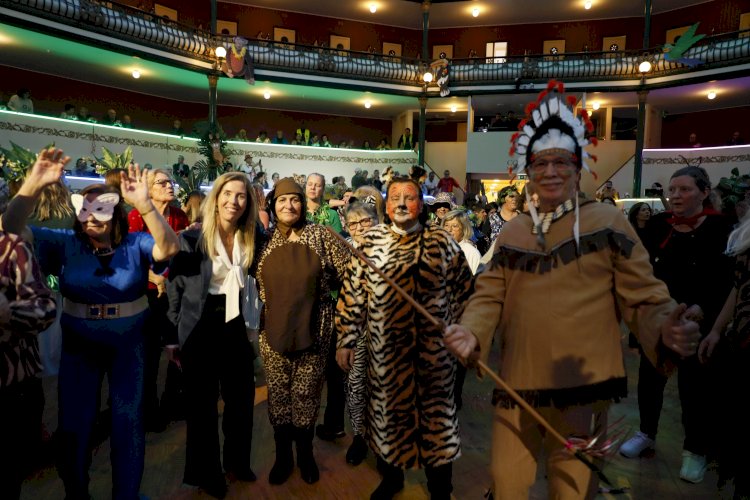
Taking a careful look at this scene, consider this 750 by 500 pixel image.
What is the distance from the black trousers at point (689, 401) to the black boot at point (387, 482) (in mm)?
1603

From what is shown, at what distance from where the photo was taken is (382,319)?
2.42 metres

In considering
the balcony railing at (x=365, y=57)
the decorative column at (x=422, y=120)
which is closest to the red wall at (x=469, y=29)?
the balcony railing at (x=365, y=57)

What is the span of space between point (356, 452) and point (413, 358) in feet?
3.56

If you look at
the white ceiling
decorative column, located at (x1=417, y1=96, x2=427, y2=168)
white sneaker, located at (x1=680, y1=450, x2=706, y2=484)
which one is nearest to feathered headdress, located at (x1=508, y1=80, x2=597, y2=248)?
white sneaker, located at (x1=680, y1=450, x2=706, y2=484)

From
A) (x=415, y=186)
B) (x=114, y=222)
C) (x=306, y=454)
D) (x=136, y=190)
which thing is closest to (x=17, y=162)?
(x=114, y=222)

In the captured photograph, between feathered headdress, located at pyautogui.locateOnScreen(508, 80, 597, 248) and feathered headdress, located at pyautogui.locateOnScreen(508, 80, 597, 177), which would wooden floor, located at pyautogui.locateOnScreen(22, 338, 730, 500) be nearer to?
feathered headdress, located at pyautogui.locateOnScreen(508, 80, 597, 248)

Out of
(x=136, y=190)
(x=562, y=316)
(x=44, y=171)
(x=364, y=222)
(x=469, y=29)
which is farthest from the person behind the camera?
(x=469, y=29)

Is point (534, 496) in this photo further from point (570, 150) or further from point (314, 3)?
point (314, 3)

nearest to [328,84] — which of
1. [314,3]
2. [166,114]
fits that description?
[314,3]

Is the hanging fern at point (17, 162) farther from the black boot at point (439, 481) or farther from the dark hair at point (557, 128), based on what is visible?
the dark hair at point (557, 128)

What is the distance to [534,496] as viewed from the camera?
2.68 m

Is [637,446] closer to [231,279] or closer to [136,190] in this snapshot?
[231,279]

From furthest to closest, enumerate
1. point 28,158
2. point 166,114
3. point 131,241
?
point 166,114 → point 28,158 → point 131,241

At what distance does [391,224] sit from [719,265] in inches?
77.0
